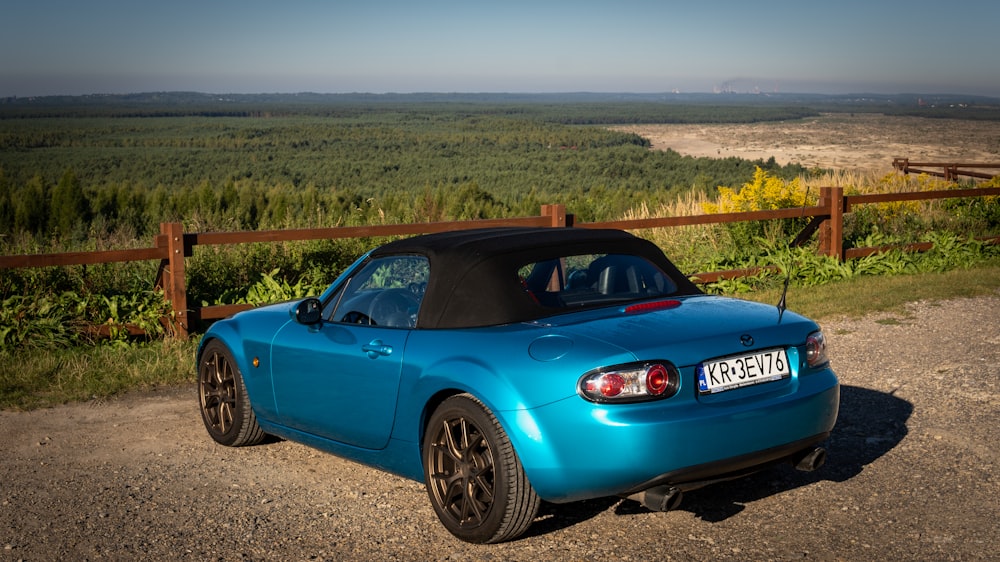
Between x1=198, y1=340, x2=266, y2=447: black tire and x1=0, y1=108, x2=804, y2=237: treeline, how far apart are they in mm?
8815

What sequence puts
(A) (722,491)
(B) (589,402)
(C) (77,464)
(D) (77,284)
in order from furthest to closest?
(D) (77,284)
(C) (77,464)
(A) (722,491)
(B) (589,402)

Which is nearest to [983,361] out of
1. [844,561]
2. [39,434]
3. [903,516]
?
[903,516]

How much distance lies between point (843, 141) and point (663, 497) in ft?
409

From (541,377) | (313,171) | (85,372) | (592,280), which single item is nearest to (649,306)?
(592,280)

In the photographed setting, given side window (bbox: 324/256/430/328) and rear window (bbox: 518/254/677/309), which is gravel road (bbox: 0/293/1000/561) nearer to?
side window (bbox: 324/256/430/328)

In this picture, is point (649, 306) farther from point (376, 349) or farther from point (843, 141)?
point (843, 141)

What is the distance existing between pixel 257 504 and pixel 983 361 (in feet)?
20.6

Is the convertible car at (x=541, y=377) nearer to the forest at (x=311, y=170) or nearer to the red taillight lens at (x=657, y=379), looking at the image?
the red taillight lens at (x=657, y=379)

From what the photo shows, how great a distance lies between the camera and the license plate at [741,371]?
14.7 ft

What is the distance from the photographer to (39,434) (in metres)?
7.21

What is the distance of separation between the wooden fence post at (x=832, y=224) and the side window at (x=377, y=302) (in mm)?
9871

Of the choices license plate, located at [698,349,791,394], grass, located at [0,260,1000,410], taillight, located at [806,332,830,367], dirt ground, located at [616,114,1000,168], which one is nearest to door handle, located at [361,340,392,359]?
license plate, located at [698,349,791,394]

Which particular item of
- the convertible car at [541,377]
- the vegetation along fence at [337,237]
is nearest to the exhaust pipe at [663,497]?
the convertible car at [541,377]

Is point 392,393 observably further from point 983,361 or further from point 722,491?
point 983,361
